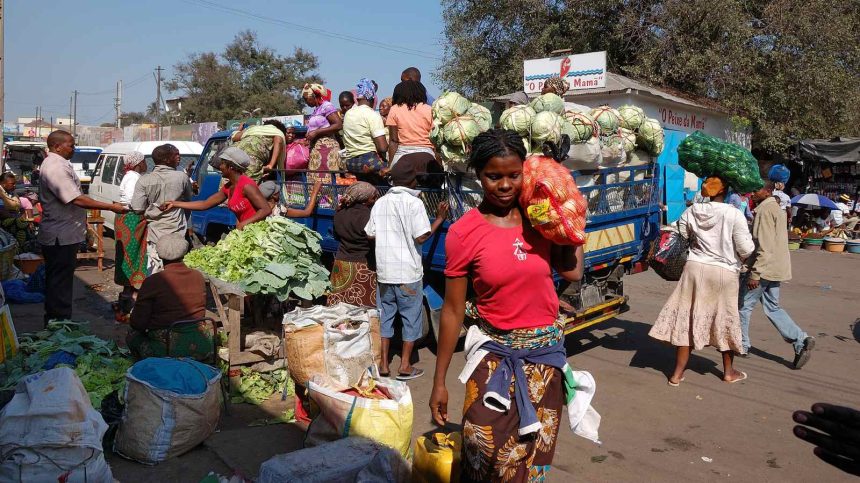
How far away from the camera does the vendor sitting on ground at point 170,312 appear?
4898mm

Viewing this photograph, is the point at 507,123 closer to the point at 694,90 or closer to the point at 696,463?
Result: the point at 696,463

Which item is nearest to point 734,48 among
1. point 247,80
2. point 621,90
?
point 621,90

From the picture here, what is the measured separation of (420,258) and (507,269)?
115 inches

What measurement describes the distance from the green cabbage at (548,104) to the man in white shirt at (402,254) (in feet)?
3.75

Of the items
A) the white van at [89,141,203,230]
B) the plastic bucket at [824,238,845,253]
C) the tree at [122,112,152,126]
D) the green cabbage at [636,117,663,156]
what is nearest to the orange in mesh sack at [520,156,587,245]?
the green cabbage at [636,117,663,156]

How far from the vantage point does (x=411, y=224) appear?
215 inches

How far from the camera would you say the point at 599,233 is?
6105 mm

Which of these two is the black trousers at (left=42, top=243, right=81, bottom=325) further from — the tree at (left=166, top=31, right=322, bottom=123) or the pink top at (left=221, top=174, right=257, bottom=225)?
the tree at (left=166, top=31, right=322, bottom=123)

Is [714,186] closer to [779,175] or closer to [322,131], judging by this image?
[779,175]

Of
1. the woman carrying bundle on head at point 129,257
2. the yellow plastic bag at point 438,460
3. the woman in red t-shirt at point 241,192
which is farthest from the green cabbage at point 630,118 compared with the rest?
the woman carrying bundle on head at point 129,257

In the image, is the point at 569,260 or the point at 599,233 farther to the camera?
the point at 599,233

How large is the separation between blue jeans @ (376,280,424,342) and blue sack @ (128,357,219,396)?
1.72m

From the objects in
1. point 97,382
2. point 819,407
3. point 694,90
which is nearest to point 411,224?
point 97,382

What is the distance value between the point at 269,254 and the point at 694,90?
17.0m
